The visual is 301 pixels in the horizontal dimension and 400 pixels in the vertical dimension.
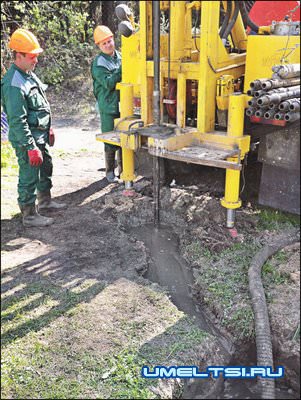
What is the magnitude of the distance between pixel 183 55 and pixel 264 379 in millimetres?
2844

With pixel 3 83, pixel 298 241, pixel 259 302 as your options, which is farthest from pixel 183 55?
pixel 259 302

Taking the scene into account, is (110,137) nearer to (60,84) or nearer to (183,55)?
(183,55)

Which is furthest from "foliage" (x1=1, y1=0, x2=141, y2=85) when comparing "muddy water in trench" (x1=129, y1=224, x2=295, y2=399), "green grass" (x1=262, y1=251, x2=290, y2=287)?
"green grass" (x1=262, y1=251, x2=290, y2=287)

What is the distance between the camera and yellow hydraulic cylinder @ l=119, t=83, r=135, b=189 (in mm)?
4699

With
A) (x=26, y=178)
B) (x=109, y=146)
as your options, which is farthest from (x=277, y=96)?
(x=109, y=146)

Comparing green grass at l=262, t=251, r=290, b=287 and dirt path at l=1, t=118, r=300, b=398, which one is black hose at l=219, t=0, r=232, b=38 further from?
green grass at l=262, t=251, r=290, b=287

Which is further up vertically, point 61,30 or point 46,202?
point 61,30

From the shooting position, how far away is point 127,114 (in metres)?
4.77

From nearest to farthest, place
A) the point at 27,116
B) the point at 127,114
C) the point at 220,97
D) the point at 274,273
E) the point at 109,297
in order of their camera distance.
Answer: the point at 109,297
the point at 274,273
the point at 220,97
the point at 27,116
the point at 127,114

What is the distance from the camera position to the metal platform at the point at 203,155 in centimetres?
377

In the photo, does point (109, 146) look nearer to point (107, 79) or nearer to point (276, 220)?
point (107, 79)

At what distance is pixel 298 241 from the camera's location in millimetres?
4199

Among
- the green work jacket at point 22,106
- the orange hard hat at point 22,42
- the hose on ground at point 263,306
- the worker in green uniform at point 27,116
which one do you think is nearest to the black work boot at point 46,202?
the worker in green uniform at point 27,116

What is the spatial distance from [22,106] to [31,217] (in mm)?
1133
